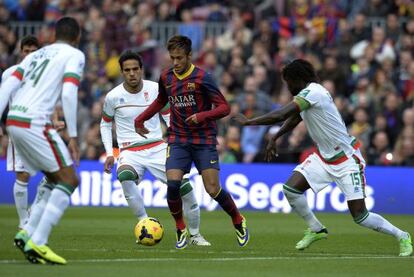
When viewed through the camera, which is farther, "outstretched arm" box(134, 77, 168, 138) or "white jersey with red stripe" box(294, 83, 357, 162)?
"outstretched arm" box(134, 77, 168, 138)

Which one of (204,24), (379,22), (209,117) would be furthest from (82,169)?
(209,117)

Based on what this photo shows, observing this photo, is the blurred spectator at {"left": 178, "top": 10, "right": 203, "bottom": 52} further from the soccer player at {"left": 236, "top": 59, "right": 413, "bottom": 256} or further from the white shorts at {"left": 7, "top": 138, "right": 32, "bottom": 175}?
the soccer player at {"left": 236, "top": 59, "right": 413, "bottom": 256}

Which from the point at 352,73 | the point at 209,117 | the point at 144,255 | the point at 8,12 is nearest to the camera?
the point at 144,255

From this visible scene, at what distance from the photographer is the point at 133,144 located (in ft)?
51.5

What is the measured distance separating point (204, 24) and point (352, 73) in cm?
462

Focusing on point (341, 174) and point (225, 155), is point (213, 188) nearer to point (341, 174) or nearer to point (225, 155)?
point (341, 174)

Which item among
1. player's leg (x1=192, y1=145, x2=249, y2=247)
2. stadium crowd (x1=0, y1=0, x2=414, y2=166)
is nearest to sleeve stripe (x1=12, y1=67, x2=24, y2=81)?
player's leg (x1=192, y1=145, x2=249, y2=247)

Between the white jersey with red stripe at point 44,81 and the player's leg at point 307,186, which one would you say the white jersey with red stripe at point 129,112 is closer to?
the player's leg at point 307,186

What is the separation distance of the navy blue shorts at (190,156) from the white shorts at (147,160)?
119cm

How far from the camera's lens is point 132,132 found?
51.7 ft

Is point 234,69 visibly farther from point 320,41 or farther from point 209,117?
point 209,117

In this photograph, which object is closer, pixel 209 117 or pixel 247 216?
pixel 209 117

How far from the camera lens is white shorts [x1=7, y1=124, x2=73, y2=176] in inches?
453

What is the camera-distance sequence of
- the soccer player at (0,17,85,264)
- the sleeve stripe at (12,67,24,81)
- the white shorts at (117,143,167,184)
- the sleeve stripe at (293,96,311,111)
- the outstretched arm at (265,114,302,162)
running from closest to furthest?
the soccer player at (0,17,85,264) → the sleeve stripe at (12,67,24,81) → the sleeve stripe at (293,96,311,111) → the outstretched arm at (265,114,302,162) → the white shorts at (117,143,167,184)
